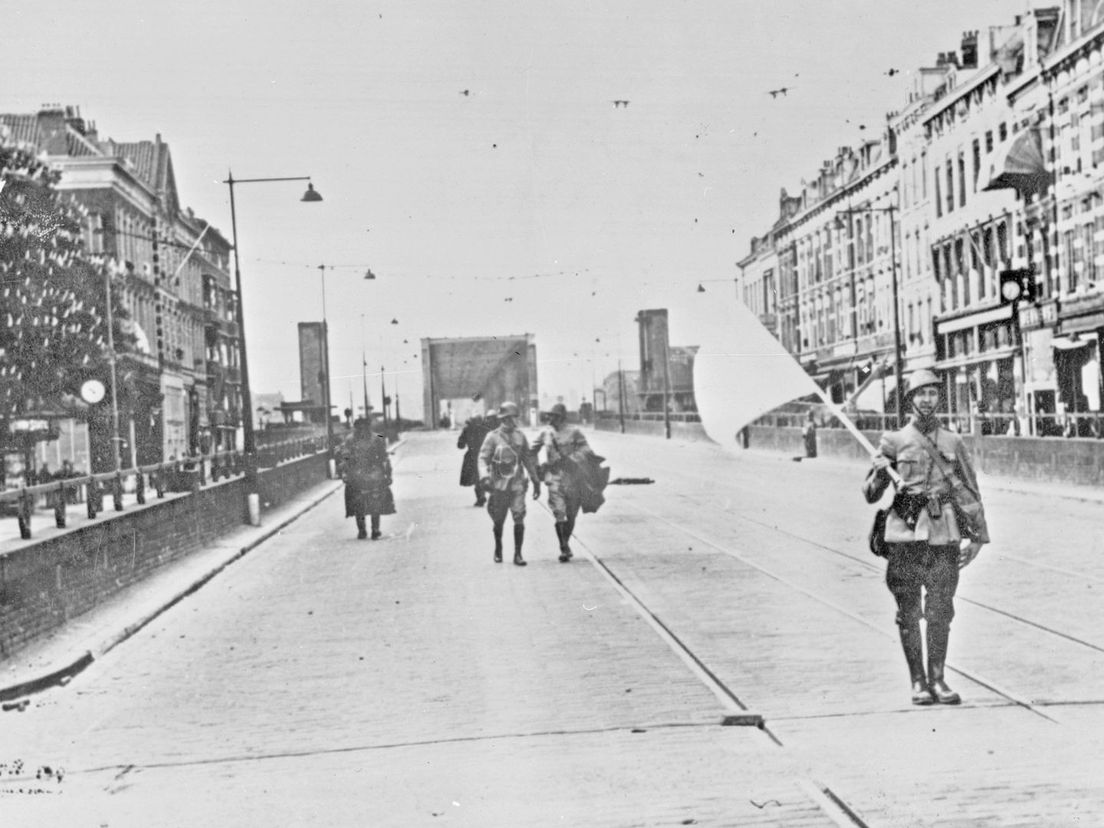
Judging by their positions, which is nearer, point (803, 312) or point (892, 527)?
point (892, 527)

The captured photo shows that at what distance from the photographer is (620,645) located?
34.0 feet

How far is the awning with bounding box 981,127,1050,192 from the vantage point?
140 ft

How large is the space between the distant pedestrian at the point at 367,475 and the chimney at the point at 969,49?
3576 cm

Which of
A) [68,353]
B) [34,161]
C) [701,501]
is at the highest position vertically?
[34,161]

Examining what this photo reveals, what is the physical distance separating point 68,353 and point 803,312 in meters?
43.6

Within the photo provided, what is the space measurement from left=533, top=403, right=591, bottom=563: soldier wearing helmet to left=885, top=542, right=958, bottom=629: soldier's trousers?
867 centimetres

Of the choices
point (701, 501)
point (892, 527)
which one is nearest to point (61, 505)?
point (892, 527)

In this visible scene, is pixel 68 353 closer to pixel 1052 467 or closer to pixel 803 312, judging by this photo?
pixel 1052 467

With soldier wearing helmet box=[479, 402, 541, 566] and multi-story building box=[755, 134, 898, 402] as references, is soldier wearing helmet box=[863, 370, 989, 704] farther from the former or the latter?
multi-story building box=[755, 134, 898, 402]

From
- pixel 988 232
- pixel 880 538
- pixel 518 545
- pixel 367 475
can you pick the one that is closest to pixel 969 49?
pixel 988 232

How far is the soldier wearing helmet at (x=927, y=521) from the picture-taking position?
763 cm

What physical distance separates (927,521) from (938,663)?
0.81 meters

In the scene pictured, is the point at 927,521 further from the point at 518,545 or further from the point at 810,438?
the point at 810,438

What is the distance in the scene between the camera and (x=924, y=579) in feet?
25.4
